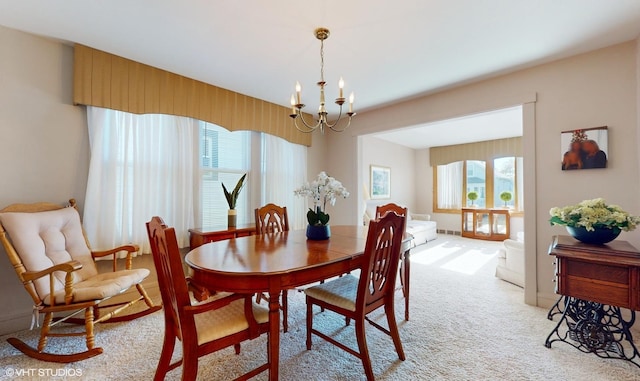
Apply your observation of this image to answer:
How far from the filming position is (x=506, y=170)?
6.36m

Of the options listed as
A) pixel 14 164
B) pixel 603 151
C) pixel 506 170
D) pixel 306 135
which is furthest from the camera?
pixel 506 170

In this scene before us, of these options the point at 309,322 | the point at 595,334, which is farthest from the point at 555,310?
the point at 309,322

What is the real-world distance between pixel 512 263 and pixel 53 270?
4.44 m

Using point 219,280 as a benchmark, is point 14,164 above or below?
above

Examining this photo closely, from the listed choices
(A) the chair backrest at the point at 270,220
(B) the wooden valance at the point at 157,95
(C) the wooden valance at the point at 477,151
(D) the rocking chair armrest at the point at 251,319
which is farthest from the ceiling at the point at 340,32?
(C) the wooden valance at the point at 477,151

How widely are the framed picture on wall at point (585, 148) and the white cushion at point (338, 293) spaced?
7.66 feet

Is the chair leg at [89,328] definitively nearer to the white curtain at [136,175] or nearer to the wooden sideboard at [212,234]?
the white curtain at [136,175]

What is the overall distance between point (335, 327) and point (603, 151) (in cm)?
280

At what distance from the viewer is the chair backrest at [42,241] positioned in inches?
75.6

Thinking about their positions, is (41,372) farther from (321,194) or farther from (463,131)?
(463,131)

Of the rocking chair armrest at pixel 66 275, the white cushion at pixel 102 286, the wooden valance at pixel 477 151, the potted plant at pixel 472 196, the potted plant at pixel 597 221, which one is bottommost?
the white cushion at pixel 102 286

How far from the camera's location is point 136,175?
8.98 feet

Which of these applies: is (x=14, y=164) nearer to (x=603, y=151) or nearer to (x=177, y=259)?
(x=177, y=259)

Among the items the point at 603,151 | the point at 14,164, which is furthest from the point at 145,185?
the point at 603,151
